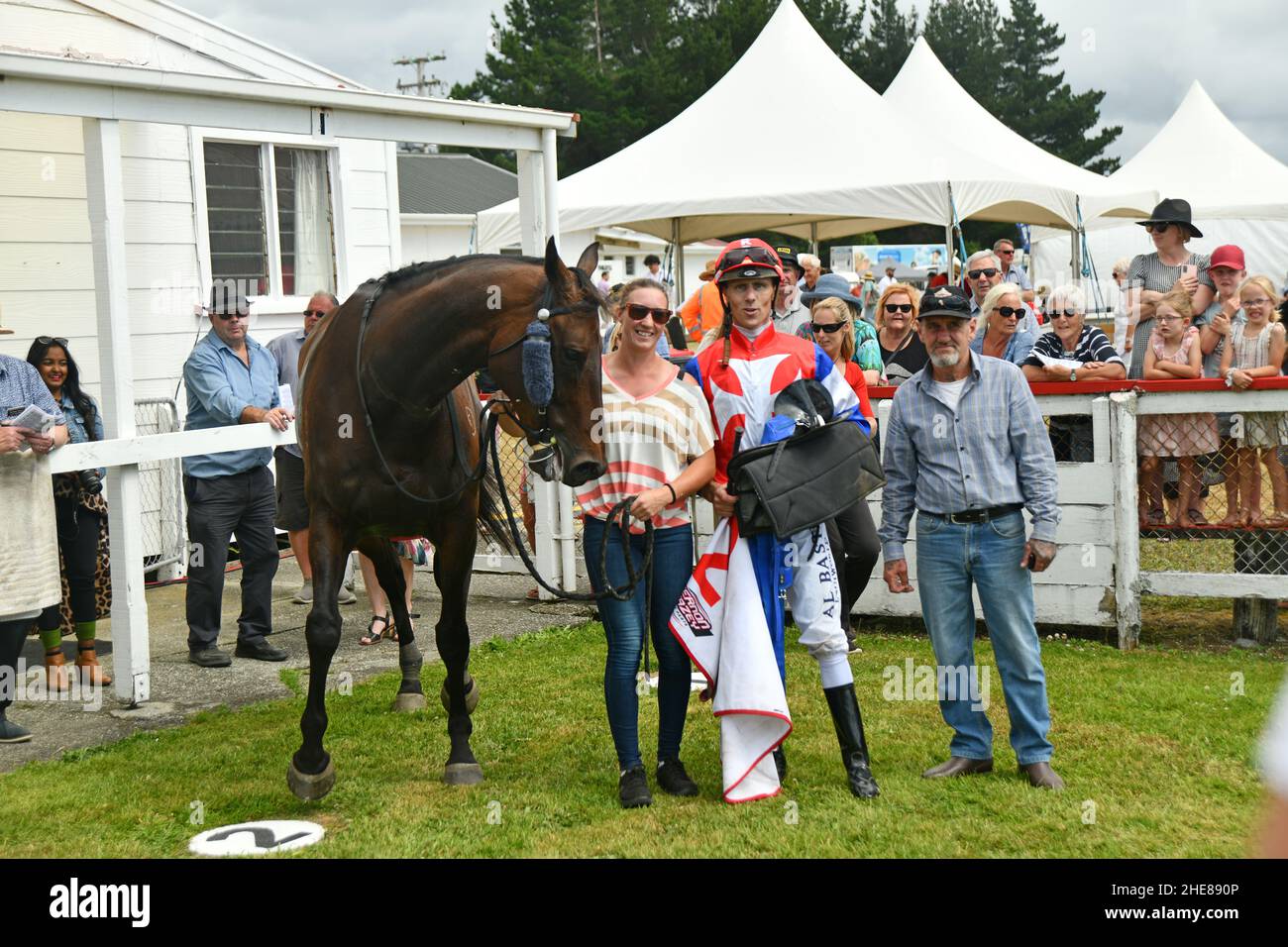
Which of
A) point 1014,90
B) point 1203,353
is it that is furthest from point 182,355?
point 1014,90

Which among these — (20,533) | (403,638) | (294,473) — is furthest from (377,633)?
(20,533)

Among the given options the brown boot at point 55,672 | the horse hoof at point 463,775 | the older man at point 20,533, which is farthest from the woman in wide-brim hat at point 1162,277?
the brown boot at point 55,672

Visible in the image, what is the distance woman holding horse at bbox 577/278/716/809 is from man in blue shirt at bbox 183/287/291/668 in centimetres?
330

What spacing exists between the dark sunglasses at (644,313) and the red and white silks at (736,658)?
830 millimetres

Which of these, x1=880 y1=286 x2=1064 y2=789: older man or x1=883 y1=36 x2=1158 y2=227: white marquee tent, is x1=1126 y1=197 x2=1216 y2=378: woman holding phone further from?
x1=883 y1=36 x2=1158 y2=227: white marquee tent

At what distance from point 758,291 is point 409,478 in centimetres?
164

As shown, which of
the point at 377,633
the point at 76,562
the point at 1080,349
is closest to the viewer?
the point at 76,562

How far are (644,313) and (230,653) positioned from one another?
4.34m

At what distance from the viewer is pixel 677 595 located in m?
5.04

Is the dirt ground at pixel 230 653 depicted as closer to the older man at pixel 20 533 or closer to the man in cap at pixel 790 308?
the older man at pixel 20 533

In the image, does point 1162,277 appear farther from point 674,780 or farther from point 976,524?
point 674,780

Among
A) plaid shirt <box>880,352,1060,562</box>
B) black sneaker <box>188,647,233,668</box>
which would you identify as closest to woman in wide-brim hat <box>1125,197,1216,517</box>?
plaid shirt <box>880,352,1060,562</box>

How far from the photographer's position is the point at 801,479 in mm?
4824
